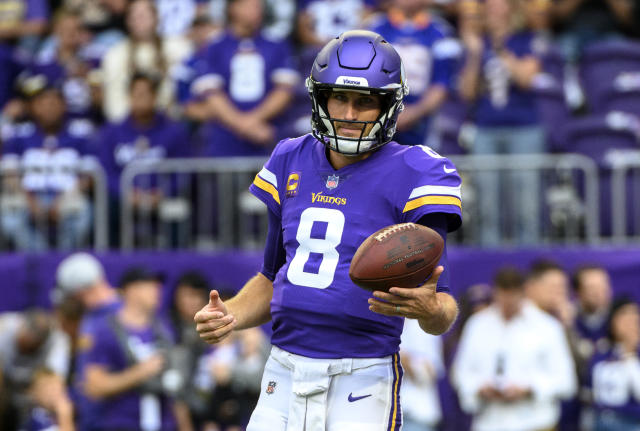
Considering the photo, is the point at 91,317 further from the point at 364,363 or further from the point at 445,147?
the point at 364,363

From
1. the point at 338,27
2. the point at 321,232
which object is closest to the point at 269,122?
the point at 338,27

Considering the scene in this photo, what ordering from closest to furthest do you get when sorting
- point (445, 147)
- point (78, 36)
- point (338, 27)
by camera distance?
point (445, 147)
point (338, 27)
point (78, 36)

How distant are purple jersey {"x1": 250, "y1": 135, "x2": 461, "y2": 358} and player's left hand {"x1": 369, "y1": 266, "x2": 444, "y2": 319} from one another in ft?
0.88

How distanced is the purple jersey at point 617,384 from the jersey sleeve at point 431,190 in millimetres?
4349

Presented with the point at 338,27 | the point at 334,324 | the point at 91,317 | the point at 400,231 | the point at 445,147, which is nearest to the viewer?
the point at 400,231

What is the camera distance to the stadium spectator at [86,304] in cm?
718

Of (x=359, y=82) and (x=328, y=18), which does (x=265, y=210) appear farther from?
(x=359, y=82)

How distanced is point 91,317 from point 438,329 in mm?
4168

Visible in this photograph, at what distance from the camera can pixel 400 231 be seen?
11.6 ft

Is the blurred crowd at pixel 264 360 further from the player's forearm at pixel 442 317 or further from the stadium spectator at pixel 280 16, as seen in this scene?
the player's forearm at pixel 442 317

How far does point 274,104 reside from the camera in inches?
344

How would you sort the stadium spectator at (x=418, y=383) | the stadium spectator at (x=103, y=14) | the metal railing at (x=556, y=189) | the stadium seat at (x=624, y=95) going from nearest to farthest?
the stadium spectator at (x=418, y=383)
the metal railing at (x=556, y=189)
the stadium seat at (x=624, y=95)
the stadium spectator at (x=103, y=14)

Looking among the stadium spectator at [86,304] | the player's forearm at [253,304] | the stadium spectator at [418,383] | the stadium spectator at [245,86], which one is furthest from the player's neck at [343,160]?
the stadium spectator at [245,86]

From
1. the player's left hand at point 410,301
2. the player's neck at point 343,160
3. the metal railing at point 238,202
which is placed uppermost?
the player's neck at point 343,160
